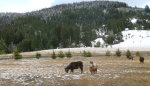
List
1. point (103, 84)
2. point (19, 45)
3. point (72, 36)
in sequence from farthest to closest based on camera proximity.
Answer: point (72, 36) → point (19, 45) → point (103, 84)

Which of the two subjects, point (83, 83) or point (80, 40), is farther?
point (80, 40)

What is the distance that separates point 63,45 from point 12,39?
1436 inches

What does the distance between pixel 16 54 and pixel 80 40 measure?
114331mm

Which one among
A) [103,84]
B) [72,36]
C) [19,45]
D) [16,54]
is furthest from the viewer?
[72,36]

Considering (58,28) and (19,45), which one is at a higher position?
(58,28)

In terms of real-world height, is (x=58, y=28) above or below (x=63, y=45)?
above

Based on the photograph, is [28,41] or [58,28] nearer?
[28,41]

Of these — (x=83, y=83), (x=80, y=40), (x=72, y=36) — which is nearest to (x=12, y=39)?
(x=72, y=36)

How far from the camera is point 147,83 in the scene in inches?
885

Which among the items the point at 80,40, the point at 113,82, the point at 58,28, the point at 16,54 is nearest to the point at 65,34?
the point at 58,28

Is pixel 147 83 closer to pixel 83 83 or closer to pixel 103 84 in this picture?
pixel 103 84

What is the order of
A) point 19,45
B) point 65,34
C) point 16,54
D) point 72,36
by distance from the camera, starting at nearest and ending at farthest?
point 16,54 < point 19,45 < point 65,34 < point 72,36

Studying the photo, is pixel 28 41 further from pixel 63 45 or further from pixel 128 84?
pixel 128 84

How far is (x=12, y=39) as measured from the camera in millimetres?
158000
